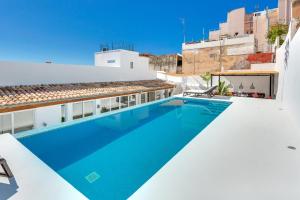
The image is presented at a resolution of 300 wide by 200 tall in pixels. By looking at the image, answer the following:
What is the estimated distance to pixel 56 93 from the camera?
10.2m

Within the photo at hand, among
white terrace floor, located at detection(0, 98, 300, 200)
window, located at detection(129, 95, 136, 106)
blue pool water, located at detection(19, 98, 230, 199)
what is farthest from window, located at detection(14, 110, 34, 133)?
window, located at detection(129, 95, 136, 106)

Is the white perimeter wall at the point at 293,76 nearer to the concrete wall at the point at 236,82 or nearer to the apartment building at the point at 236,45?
the concrete wall at the point at 236,82

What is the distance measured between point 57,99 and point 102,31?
80.6ft

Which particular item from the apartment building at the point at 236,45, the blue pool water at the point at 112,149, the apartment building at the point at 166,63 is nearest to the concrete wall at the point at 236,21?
the apartment building at the point at 236,45

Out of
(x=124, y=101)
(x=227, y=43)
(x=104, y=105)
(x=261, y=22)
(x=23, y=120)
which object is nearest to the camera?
(x=23, y=120)

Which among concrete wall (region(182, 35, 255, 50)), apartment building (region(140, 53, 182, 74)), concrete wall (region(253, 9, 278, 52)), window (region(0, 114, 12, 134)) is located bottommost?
window (region(0, 114, 12, 134))

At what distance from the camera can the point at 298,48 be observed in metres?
7.07

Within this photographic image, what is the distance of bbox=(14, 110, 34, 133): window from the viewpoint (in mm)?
8578

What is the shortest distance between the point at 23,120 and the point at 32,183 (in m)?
6.63

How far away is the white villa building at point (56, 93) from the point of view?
8281 mm

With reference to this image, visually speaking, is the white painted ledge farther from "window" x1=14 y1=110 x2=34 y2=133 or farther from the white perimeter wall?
the white perimeter wall

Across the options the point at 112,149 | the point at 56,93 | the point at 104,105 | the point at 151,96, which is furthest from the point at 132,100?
the point at 112,149

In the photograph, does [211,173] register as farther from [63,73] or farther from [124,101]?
[63,73]

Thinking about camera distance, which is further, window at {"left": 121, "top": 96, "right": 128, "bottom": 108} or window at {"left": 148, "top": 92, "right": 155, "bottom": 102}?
window at {"left": 148, "top": 92, "right": 155, "bottom": 102}
